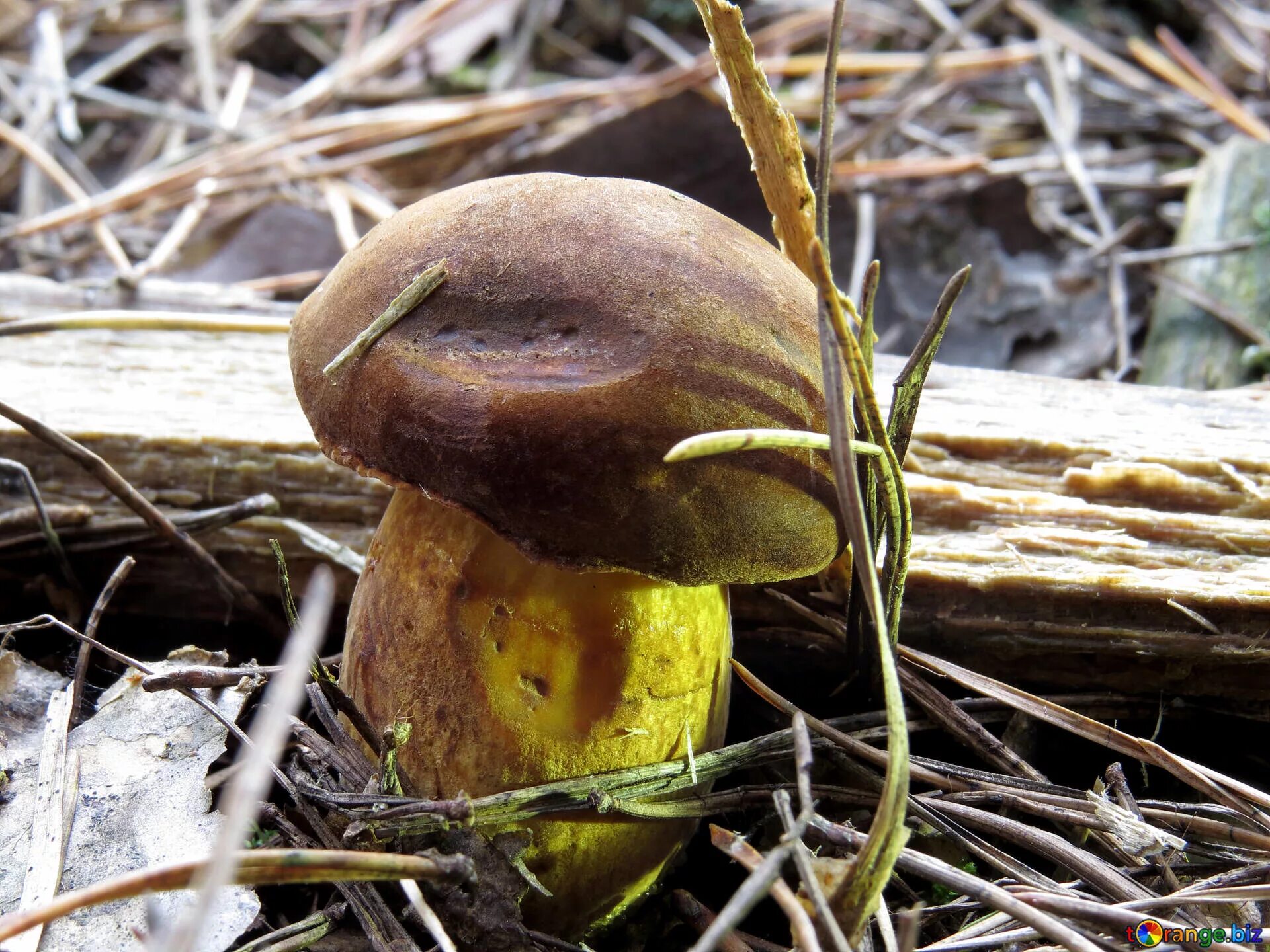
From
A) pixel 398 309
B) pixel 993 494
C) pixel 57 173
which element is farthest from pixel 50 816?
pixel 57 173

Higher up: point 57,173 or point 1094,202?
point 1094,202

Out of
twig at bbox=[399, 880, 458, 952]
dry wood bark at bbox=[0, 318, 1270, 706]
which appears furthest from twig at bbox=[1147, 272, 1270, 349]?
twig at bbox=[399, 880, 458, 952]

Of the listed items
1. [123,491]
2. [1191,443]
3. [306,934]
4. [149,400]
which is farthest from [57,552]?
[1191,443]

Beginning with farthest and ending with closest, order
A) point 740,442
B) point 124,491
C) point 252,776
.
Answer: point 124,491 < point 740,442 < point 252,776

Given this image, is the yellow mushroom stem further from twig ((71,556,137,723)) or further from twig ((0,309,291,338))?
twig ((0,309,291,338))

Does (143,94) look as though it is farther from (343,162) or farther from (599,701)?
(599,701)

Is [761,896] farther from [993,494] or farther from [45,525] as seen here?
[45,525]

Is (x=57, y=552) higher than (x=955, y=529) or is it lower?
lower
